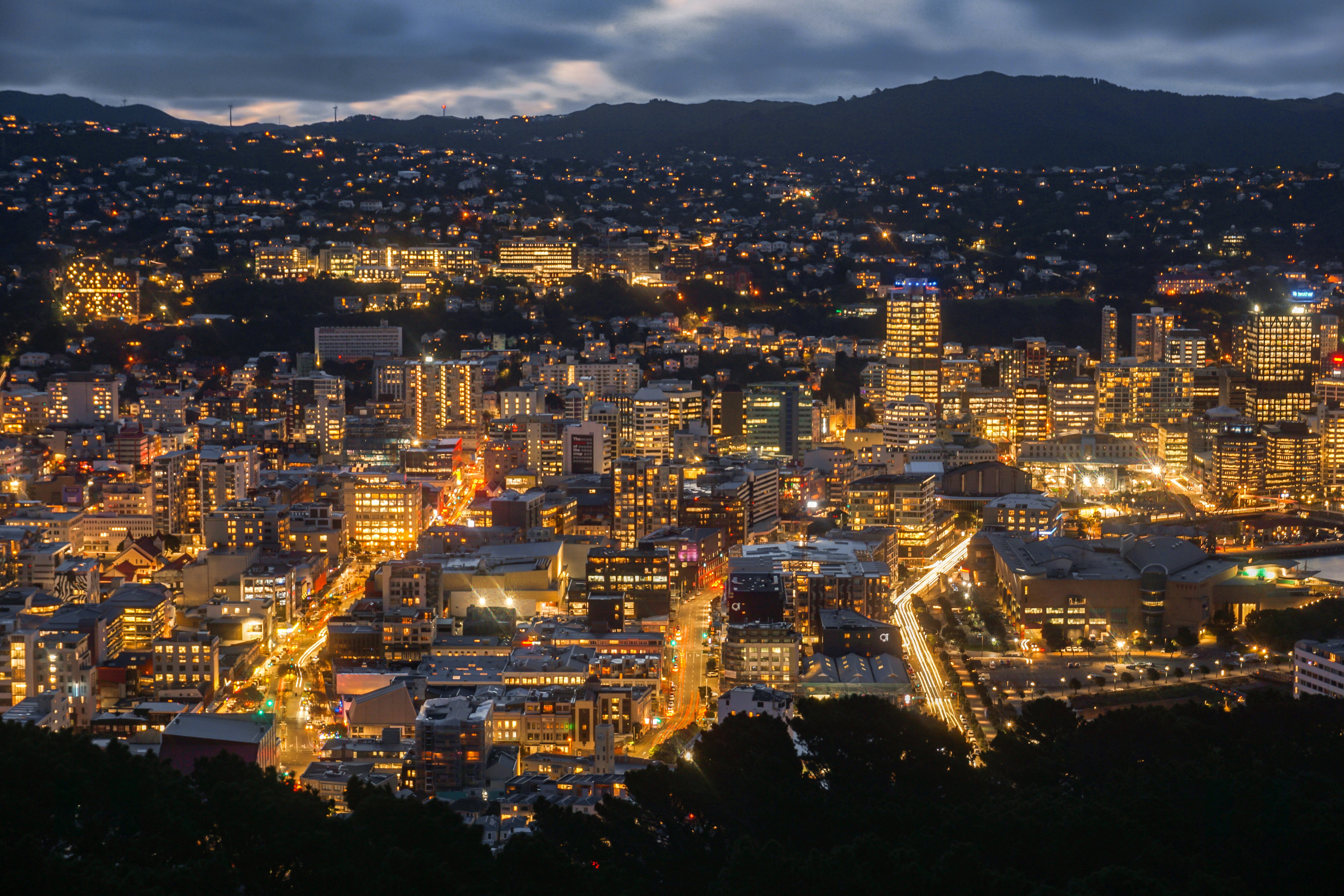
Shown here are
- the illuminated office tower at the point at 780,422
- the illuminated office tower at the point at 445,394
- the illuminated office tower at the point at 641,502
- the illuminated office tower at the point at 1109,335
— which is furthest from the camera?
the illuminated office tower at the point at 1109,335

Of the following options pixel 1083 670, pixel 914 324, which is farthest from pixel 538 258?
pixel 1083 670

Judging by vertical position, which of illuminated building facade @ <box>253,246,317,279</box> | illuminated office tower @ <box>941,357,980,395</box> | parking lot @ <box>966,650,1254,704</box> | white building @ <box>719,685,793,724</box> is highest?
illuminated building facade @ <box>253,246,317,279</box>

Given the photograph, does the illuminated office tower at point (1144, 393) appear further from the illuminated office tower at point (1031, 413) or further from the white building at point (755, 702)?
the white building at point (755, 702)

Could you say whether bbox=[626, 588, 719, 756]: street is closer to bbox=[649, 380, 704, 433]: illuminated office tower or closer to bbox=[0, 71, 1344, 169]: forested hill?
bbox=[649, 380, 704, 433]: illuminated office tower

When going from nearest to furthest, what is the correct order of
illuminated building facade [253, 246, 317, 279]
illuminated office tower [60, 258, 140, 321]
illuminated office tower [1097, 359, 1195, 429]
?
illuminated office tower [1097, 359, 1195, 429] < illuminated office tower [60, 258, 140, 321] < illuminated building facade [253, 246, 317, 279]

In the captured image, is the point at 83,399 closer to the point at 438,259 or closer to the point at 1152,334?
the point at 438,259

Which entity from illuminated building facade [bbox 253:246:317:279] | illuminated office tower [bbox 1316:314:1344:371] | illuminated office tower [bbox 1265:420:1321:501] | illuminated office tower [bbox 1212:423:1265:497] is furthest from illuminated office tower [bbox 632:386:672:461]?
illuminated office tower [bbox 1316:314:1344:371]

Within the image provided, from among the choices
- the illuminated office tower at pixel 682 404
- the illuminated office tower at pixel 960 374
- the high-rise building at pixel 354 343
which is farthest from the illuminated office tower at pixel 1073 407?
the high-rise building at pixel 354 343
